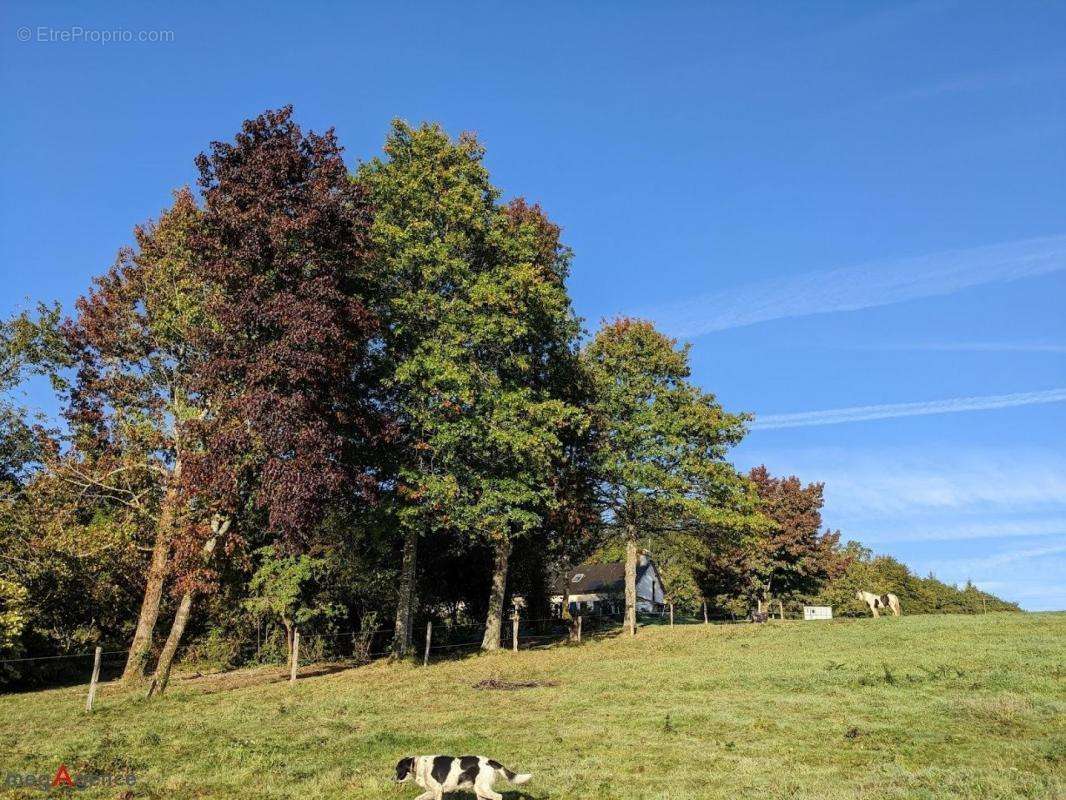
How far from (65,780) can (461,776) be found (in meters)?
6.14

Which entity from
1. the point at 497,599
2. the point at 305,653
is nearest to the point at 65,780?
the point at 305,653

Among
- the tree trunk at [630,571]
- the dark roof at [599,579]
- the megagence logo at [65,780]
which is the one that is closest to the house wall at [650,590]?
the dark roof at [599,579]

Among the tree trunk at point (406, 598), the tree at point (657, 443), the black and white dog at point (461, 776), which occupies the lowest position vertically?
the black and white dog at point (461, 776)

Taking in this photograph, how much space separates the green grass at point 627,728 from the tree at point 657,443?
1144cm

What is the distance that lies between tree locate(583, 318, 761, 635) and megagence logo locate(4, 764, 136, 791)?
27.3 meters

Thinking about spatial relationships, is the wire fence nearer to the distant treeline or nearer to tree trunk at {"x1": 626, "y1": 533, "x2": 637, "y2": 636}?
the distant treeline

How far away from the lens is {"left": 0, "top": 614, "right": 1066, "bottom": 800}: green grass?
35.2 feet

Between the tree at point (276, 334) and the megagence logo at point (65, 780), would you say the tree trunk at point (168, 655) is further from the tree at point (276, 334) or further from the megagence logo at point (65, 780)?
the megagence logo at point (65, 780)

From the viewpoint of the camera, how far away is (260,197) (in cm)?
2361

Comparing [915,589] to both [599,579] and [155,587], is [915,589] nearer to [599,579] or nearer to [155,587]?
[599,579]

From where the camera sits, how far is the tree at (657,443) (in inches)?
1452

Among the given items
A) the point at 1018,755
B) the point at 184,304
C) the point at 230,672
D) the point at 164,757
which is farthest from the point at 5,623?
the point at 1018,755

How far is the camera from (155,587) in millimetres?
27484

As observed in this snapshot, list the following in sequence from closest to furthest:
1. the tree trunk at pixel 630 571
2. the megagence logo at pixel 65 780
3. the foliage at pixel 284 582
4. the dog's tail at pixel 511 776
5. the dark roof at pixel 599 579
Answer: the dog's tail at pixel 511 776 < the megagence logo at pixel 65 780 < the foliage at pixel 284 582 < the tree trunk at pixel 630 571 < the dark roof at pixel 599 579
